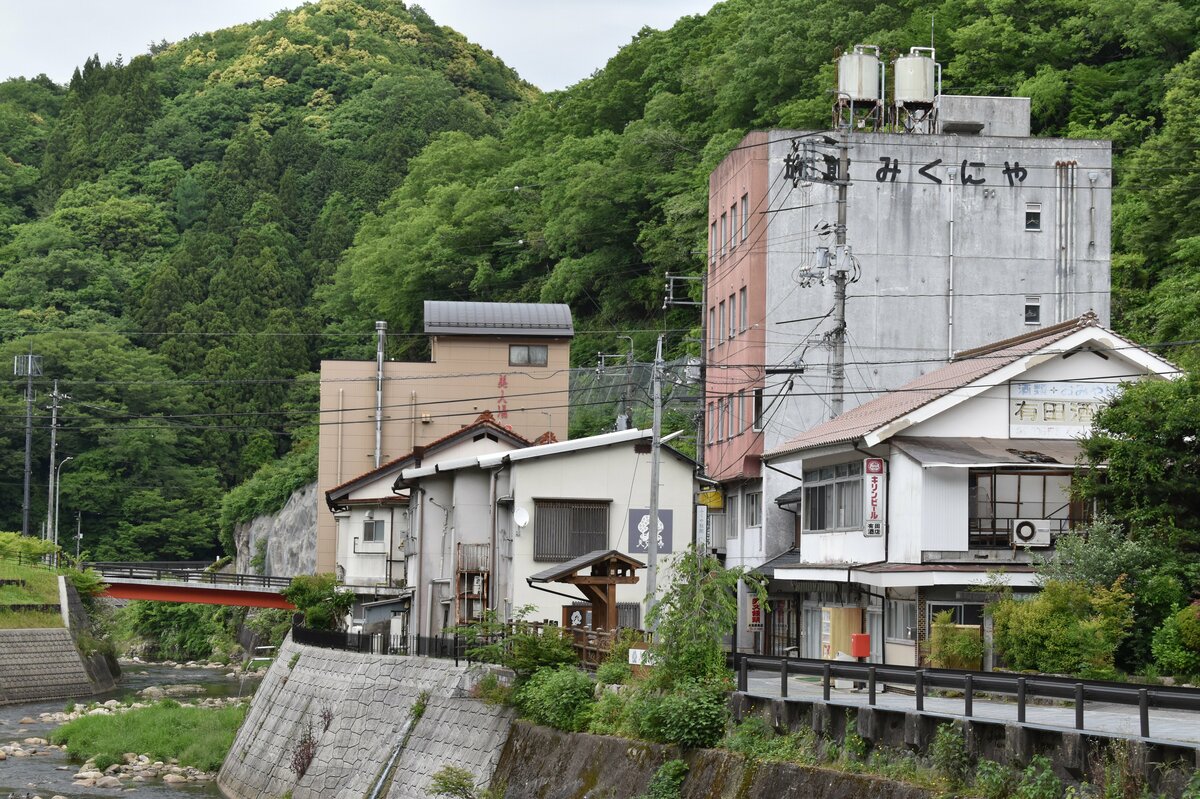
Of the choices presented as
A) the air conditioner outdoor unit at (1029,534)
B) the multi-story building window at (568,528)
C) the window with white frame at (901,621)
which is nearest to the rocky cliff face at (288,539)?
the multi-story building window at (568,528)

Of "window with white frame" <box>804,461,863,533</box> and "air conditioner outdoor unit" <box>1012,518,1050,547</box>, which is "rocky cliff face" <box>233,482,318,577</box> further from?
"air conditioner outdoor unit" <box>1012,518,1050,547</box>

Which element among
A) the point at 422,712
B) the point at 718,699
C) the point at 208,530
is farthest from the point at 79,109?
the point at 718,699

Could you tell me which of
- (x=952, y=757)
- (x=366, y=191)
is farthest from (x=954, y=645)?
(x=366, y=191)

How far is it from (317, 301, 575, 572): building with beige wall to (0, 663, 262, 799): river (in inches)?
446

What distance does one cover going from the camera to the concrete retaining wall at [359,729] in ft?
89.5

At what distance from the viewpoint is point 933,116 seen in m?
46.8

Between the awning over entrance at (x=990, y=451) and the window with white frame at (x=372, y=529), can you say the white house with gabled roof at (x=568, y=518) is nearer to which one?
the awning over entrance at (x=990, y=451)

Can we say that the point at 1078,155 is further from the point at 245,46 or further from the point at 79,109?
the point at 245,46

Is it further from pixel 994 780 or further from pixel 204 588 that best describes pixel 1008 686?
pixel 204 588

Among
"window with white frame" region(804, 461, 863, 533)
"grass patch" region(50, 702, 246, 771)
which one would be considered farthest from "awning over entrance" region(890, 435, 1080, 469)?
"grass patch" region(50, 702, 246, 771)

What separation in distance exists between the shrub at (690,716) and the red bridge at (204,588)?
41.3 m

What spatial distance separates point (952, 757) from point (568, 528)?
21122 mm

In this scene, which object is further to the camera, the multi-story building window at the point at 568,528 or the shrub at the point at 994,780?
the multi-story building window at the point at 568,528

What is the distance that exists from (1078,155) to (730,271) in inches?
457
